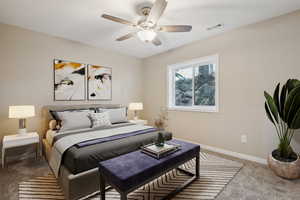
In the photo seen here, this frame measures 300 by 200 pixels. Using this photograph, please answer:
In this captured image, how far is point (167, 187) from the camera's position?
6.27 feet

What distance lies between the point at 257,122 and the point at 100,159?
8.86 feet

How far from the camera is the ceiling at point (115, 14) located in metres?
2.09

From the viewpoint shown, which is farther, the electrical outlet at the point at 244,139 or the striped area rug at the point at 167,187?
the electrical outlet at the point at 244,139

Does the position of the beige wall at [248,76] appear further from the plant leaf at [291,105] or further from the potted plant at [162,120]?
the potted plant at [162,120]

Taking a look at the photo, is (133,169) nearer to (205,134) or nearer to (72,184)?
(72,184)

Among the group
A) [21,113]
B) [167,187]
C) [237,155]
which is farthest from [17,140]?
[237,155]

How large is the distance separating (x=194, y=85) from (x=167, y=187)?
255 centimetres

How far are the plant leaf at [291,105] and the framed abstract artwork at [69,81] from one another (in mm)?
3873

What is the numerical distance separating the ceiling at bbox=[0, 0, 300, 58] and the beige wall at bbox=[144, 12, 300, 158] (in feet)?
0.81

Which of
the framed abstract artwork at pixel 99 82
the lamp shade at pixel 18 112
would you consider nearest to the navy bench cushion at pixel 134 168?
the lamp shade at pixel 18 112

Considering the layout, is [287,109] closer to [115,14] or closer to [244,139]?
[244,139]

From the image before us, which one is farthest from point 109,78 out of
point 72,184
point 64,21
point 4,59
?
point 72,184

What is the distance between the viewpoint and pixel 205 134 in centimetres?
332

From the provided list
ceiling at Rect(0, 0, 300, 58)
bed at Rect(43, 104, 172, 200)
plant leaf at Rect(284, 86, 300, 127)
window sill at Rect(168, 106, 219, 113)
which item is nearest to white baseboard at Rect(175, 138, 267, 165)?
window sill at Rect(168, 106, 219, 113)
